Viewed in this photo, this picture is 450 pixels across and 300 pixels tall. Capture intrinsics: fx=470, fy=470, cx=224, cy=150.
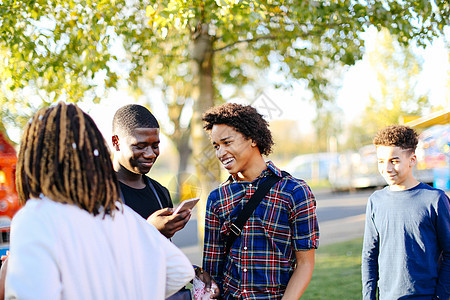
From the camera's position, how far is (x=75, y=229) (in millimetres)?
1448

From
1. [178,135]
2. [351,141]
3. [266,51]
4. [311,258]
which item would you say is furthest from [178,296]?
[351,141]

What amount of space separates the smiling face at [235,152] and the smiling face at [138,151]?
1.15ft

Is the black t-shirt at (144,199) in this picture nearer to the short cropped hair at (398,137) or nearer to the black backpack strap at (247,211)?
the black backpack strap at (247,211)

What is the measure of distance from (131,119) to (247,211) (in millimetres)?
819

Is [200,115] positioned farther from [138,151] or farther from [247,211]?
[247,211]

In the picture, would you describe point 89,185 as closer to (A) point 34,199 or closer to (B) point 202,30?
(A) point 34,199

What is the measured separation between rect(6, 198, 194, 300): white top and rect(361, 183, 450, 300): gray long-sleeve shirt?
171 cm

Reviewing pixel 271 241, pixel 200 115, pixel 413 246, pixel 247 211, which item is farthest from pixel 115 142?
pixel 200 115

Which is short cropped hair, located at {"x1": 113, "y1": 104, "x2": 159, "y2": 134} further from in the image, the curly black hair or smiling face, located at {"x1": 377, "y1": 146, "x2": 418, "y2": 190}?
smiling face, located at {"x1": 377, "y1": 146, "x2": 418, "y2": 190}

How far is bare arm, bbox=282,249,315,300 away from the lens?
2.28m

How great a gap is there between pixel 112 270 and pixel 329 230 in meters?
10.8

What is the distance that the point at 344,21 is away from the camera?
479 cm

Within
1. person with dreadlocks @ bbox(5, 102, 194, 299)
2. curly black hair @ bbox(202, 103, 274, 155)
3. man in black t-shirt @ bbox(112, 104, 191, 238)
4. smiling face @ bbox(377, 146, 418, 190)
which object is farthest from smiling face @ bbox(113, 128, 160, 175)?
smiling face @ bbox(377, 146, 418, 190)

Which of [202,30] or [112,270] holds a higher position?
[202,30]
